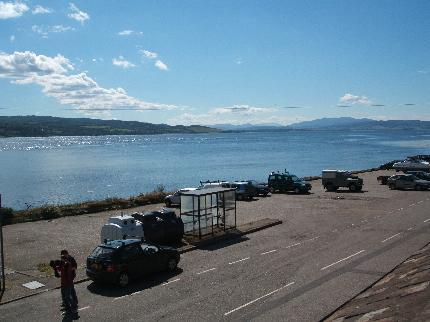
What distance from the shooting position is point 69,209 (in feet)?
111

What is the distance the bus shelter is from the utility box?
11.1 feet

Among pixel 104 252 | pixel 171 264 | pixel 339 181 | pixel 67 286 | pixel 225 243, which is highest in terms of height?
pixel 104 252

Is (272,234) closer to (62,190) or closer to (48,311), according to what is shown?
(48,311)

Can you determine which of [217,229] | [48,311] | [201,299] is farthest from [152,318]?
[217,229]

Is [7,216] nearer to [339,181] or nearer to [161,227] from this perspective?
[161,227]

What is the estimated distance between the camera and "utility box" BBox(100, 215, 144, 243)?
2186cm

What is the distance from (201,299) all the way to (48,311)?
4.56 meters

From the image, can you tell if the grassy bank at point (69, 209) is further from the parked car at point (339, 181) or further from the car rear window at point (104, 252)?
the parked car at point (339, 181)

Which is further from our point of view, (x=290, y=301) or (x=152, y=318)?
(x=290, y=301)

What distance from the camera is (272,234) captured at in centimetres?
2619

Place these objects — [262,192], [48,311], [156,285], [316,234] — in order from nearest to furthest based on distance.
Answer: [48,311], [156,285], [316,234], [262,192]

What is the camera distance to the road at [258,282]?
14.5 m

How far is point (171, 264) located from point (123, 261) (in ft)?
7.97

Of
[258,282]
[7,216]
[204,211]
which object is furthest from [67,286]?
[7,216]
